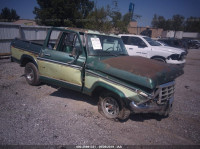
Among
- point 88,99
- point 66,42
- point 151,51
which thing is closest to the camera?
point 66,42

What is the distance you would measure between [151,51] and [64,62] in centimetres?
565

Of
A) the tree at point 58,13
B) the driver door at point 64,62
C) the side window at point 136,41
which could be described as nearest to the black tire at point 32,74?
the driver door at point 64,62

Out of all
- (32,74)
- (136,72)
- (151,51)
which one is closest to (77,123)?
(136,72)

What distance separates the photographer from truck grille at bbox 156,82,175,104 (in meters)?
2.92

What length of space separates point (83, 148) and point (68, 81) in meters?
1.76

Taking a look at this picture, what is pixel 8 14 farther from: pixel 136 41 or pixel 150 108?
pixel 150 108

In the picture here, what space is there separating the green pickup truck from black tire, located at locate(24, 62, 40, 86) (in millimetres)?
169

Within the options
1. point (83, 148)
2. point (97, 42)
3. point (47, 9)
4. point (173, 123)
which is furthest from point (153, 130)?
point (47, 9)

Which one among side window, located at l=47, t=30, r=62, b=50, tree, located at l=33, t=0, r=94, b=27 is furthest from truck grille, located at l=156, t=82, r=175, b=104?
tree, located at l=33, t=0, r=94, b=27

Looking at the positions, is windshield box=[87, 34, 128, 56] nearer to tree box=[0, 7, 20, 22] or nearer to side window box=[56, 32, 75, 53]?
side window box=[56, 32, 75, 53]

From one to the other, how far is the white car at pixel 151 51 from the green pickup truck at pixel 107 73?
159 inches

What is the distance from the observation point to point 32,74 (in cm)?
507

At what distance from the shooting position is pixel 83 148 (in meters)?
2.58

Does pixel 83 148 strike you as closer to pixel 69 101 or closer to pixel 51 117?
pixel 51 117
